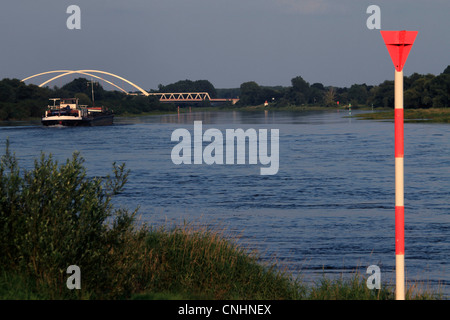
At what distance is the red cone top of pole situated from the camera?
398 inches

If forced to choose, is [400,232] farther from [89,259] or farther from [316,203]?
[316,203]

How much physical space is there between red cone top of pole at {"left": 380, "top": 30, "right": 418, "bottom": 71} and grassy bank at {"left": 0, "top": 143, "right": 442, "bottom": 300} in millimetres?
4506

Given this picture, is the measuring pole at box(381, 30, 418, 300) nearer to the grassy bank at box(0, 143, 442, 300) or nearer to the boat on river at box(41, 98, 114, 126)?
the grassy bank at box(0, 143, 442, 300)

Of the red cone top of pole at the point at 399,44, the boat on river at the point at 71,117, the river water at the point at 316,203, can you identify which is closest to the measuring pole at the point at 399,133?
the red cone top of pole at the point at 399,44

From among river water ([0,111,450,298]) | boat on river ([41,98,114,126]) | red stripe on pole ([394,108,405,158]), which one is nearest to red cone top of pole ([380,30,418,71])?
red stripe on pole ([394,108,405,158])

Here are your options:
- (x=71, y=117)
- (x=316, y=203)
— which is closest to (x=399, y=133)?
(x=316, y=203)

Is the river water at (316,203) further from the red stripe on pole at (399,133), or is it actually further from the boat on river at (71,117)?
the boat on river at (71,117)

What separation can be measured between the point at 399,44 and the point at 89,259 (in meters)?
6.35

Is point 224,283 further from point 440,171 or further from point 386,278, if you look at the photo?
point 440,171

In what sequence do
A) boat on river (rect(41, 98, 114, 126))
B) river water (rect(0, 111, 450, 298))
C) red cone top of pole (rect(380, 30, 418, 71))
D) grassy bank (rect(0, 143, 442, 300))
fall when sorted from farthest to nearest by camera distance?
boat on river (rect(41, 98, 114, 126)) < river water (rect(0, 111, 450, 298)) < grassy bank (rect(0, 143, 442, 300)) < red cone top of pole (rect(380, 30, 418, 71))

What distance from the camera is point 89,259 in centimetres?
1135

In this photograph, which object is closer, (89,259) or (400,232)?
(400,232)

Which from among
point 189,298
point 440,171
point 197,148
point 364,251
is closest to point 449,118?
point 197,148

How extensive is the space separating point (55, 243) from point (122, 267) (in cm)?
127
